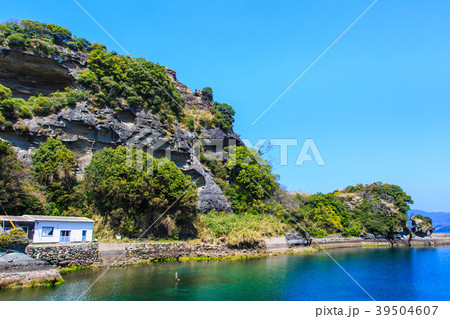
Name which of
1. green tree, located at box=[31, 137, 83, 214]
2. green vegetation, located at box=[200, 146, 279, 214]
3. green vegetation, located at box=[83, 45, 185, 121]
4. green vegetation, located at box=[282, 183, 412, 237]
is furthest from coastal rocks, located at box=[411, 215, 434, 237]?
green tree, located at box=[31, 137, 83, 214]

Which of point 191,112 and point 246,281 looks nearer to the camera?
point 246,281

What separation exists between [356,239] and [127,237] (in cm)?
3970

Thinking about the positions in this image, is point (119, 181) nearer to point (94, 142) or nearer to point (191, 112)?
point (94, 142)

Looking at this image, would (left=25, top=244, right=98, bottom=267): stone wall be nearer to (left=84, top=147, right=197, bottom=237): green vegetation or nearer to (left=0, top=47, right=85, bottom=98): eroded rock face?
(left=84, top=147, right=197, bottom=237): green vegetation

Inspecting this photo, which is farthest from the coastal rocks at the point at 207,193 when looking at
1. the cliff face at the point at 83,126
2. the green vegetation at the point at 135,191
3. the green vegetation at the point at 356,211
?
the green vegetation at the point at 356,211

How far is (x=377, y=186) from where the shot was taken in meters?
62.5

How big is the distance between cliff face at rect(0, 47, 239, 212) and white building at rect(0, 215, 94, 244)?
33.3ft

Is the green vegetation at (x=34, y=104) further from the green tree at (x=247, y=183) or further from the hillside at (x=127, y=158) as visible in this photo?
the green tree at (x=247, y=183)

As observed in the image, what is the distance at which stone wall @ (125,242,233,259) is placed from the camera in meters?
25.1

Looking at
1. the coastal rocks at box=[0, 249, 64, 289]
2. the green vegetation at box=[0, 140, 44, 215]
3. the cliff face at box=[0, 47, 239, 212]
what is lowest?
the coastal rocks at box=[0, 249, 64, 289]

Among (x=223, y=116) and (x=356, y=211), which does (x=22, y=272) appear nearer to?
(x=223, y=116)

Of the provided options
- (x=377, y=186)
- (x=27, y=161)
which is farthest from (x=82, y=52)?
(x=377, y=186)

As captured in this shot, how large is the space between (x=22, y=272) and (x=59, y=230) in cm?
615

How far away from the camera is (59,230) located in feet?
70.9
